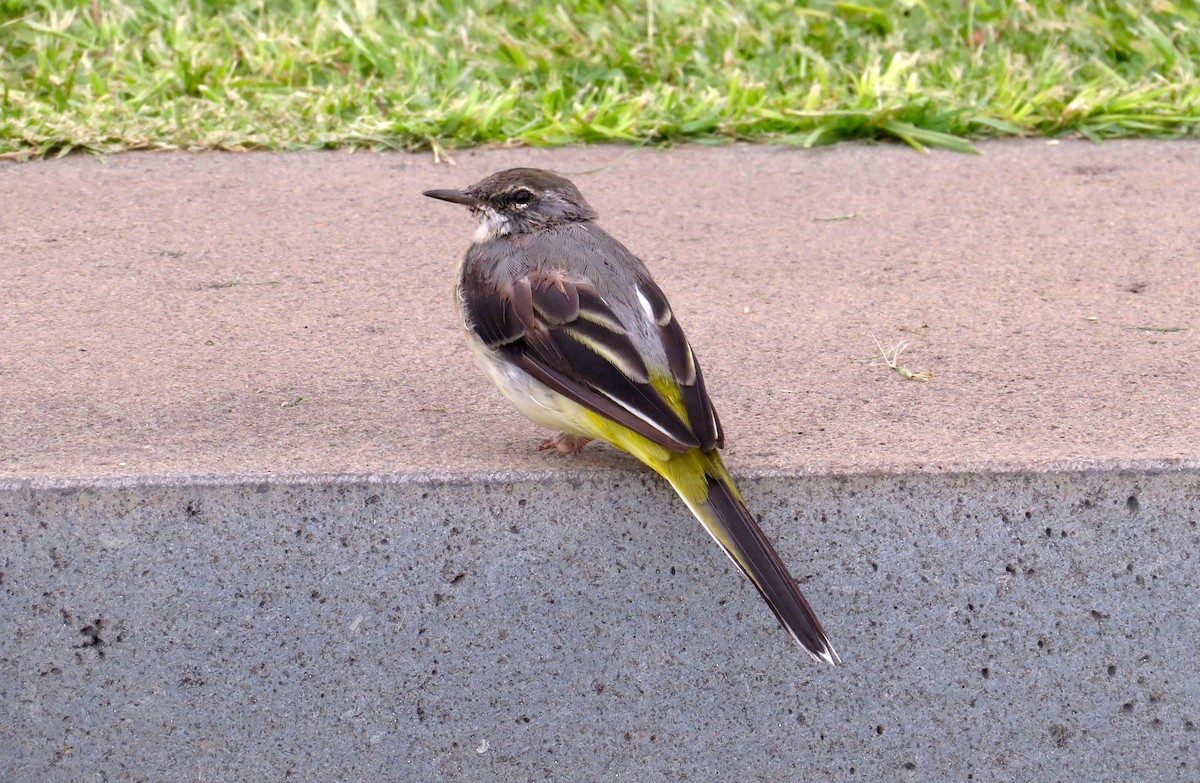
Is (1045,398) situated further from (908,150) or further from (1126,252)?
(908,150)

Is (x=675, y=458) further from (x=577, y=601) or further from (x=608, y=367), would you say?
(x=577, y=601)

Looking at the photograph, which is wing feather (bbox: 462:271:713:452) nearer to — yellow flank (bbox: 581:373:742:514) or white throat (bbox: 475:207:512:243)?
yellow flank (bbox: 581:373:742:514)

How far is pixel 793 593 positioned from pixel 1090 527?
86 centimetres

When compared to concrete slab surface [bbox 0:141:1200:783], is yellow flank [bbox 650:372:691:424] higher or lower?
higher

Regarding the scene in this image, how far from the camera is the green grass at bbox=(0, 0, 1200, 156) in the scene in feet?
24.4

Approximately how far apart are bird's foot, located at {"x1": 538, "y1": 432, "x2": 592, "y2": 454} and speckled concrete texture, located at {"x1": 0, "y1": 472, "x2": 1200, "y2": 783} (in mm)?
263

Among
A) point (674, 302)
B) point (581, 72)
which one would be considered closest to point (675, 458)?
point (674, 302)

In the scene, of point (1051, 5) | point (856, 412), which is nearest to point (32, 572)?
point (856, 412)

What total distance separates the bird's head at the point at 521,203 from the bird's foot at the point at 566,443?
0.82 meters

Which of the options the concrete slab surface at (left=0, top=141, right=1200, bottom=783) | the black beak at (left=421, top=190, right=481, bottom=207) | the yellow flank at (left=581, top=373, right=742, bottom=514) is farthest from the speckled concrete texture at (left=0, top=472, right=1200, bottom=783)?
the black beak at (left=421, top=190, right=481, bottom=207)

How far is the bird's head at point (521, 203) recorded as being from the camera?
15.4 feet

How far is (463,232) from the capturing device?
247 inches

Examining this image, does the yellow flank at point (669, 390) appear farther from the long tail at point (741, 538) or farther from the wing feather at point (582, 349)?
the long tail at point (741, 538)

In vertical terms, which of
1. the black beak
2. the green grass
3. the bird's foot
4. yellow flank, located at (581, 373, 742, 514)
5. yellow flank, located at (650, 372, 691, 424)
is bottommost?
the green grass
